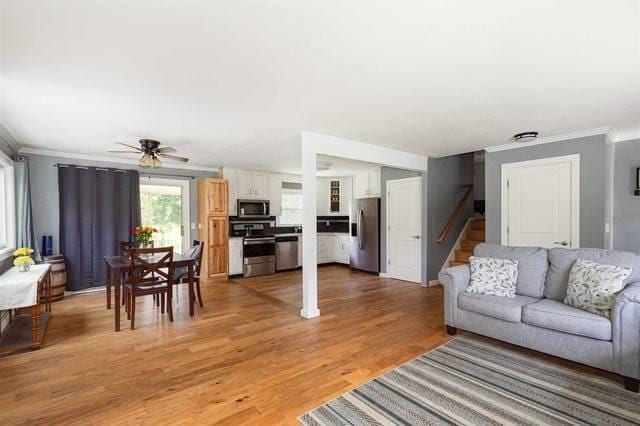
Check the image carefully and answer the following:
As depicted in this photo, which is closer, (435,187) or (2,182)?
(2,182)

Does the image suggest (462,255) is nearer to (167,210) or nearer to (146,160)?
(146,160)

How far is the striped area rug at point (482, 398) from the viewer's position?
1897 mm

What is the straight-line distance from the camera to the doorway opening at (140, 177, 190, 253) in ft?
19.7

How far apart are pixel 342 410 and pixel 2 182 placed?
5257 millimetres

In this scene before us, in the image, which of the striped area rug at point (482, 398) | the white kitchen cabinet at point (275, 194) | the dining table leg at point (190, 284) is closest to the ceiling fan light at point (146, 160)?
the dining table leg at point (190, 284)

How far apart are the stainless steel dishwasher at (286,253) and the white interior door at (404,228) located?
211 cm

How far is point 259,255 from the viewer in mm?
6461

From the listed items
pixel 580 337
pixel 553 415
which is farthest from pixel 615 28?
pixel 553 415

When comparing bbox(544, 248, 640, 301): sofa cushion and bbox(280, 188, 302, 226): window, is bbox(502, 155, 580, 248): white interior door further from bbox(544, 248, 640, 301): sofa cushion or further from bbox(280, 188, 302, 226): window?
bbox(280, 188, 302, 226): window

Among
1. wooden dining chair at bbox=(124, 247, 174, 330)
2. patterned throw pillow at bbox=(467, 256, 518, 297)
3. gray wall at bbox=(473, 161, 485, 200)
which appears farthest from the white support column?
gray wall at bbox=(473, 161, 485, 200)

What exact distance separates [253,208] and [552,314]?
17.8 feet

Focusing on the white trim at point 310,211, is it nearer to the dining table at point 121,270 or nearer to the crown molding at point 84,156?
the dining table at point 121,270

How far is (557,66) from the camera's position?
2154 millimetres

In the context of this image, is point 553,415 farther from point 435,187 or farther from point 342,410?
point 435,187
